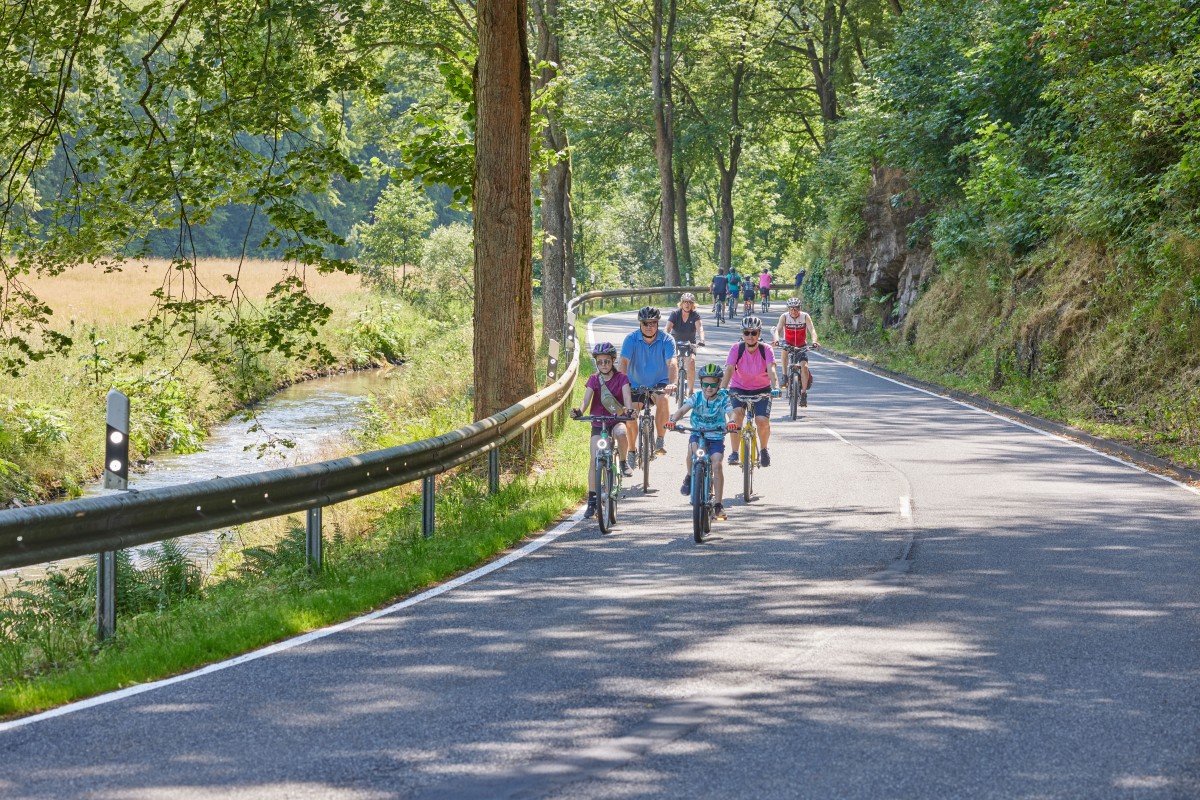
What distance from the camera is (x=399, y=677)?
22.4 ft

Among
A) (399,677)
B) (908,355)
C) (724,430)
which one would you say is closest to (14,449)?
(724,430)

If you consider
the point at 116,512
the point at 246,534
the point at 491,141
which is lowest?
the point at 246,534

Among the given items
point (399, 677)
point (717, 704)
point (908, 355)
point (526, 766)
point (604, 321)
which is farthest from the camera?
point (604, 321)

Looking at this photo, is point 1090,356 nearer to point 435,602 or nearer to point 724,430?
point 724,430

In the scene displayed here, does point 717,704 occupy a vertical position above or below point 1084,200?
below

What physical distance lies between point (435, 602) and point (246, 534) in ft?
25.9

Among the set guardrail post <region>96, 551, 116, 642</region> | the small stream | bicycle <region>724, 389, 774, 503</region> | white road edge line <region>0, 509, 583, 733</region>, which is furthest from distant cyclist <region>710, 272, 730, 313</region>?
guardrail post <region>96, 551, 116, 642</region>

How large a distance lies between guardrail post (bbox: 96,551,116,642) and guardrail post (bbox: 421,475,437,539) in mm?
3654

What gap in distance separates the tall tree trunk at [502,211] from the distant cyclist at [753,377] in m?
2.46

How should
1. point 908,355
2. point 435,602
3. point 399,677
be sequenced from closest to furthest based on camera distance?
point 399,677
point 435,602
point 908,355

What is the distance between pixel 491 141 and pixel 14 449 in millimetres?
10575

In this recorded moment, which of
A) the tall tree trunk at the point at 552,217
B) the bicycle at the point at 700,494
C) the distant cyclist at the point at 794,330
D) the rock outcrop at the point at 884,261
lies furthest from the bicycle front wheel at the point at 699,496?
the rock outcrop at the point at 884,261

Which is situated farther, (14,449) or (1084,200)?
(1084,200)

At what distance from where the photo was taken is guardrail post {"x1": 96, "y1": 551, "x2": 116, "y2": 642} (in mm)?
7676
